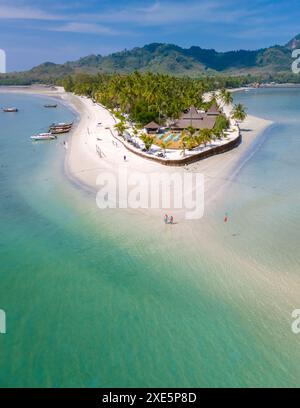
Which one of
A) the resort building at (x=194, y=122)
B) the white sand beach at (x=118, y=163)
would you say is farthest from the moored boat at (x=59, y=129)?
the resort building at (x=194, y=122)

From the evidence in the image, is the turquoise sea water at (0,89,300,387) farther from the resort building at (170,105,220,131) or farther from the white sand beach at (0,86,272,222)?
the resort building at (170,105,220,131)

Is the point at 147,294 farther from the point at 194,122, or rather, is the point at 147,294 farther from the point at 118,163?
the point at 194,122

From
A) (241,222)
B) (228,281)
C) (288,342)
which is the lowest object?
(288,342)

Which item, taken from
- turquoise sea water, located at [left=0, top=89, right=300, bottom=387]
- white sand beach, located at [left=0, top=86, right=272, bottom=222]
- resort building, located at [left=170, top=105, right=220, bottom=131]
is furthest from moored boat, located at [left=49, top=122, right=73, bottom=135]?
turquoise sea water, located at [left=0, top=89, right=300, bottom=387]

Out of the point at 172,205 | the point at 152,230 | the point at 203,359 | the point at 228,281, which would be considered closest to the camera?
the point at 203,359

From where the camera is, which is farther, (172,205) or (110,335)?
(172,205)

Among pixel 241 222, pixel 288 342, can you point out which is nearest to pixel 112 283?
pixel 288 342

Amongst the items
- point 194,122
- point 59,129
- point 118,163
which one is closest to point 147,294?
point 118,163

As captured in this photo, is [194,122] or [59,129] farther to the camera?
[59,129]
